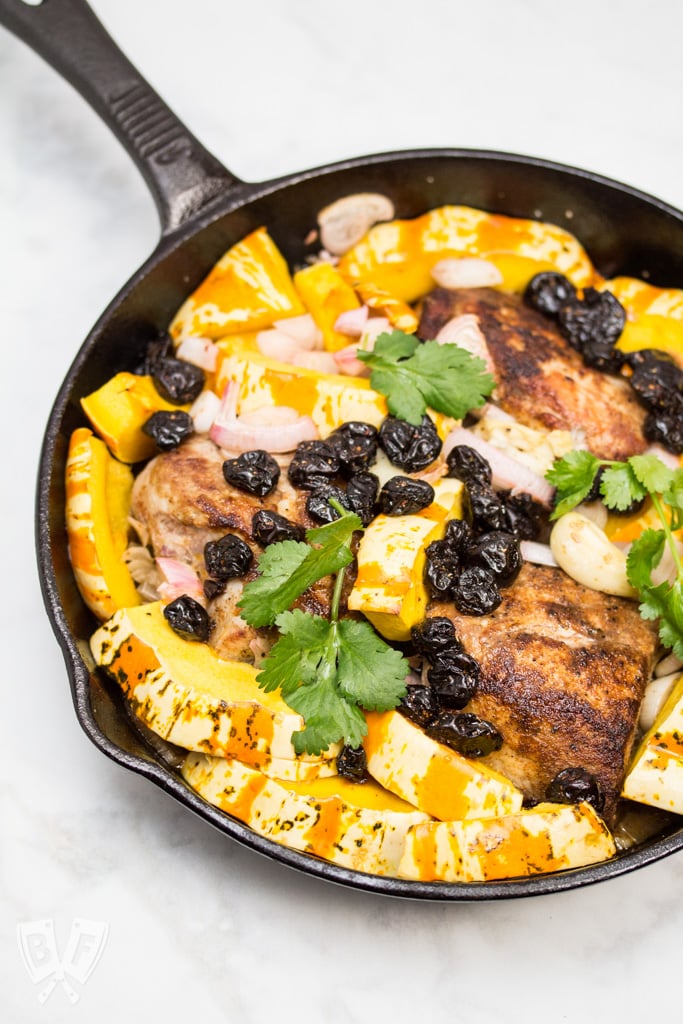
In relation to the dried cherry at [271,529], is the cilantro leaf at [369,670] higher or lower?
lower

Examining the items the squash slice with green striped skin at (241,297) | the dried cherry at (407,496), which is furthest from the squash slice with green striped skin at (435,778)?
the squash slice with green striped skin at (241,297)

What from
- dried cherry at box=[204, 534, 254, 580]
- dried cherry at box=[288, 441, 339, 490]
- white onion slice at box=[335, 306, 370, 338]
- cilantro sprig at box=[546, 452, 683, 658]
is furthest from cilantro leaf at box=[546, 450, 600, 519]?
dried cherry at box=[204, 534, 254, 580]

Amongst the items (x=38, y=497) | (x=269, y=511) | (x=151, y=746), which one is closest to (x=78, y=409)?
(x=38, y=497)

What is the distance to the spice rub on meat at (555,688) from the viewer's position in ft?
12.7

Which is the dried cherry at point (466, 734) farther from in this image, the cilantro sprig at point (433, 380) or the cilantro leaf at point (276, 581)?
the cilantro sprig at point (433, 380)

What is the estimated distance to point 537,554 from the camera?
4285mm

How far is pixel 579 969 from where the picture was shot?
4234 millimetres

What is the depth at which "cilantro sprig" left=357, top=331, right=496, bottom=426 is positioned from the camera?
A: 4.32m

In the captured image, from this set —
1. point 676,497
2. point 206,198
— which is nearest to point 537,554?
point 676,497

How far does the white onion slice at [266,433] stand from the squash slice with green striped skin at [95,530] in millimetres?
472

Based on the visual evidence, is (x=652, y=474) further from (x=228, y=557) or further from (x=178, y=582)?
(x=178, y=582)

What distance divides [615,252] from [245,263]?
1666 mm

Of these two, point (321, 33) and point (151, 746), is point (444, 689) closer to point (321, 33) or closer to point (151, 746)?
point (151, 746)

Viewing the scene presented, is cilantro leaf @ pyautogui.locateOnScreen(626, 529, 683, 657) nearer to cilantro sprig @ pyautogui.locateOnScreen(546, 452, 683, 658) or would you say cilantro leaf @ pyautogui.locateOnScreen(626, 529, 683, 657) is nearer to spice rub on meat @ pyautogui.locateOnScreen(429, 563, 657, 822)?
cilantro sprig @ pyautogui.locateOnScreen(546, 452, 683, 658)
